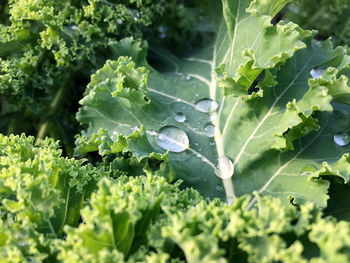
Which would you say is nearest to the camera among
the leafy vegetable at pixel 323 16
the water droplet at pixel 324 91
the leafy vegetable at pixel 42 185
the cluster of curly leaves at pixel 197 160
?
the cluster of curly leaves at pixel 197 160

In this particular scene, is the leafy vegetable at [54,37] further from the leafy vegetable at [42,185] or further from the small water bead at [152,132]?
the small water bead at [152,132]

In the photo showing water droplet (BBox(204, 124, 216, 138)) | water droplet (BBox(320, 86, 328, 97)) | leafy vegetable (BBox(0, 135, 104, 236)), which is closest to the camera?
leafy vegetable (BBox(0, 135, 104, 236))

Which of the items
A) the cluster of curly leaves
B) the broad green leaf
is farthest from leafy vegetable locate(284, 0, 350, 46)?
the broad green leaf

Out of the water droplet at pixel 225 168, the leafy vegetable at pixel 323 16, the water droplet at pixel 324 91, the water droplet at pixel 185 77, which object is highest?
the leafy vegetable at pixel 323 16

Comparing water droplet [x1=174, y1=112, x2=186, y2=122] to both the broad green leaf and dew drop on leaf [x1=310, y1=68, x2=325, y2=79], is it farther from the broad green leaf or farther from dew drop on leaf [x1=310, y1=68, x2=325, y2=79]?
dew drop on leaf [x1=310, y1=68, x2=325, y2=79]

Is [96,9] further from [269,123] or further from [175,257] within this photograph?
[175,257]

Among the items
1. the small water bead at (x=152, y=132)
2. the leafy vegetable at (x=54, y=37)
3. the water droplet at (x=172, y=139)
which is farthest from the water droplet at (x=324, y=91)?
the leafy vegetable at (x=54, y=37)
